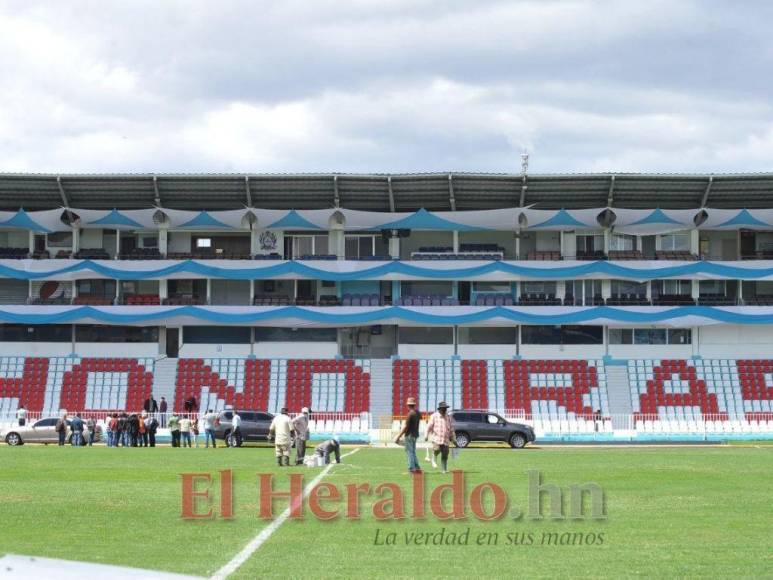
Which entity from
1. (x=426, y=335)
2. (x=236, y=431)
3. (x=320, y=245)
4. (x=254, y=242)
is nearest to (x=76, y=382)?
(x=254, y=242)

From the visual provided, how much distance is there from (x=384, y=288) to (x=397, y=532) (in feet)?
176

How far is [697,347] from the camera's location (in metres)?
66.1

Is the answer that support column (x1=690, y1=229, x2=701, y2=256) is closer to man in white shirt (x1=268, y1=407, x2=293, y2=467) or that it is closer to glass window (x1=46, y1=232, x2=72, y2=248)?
glass window (x1=46, y1=232, x2=72, y2=248)

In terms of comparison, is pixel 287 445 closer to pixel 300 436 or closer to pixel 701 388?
pixel 300 436

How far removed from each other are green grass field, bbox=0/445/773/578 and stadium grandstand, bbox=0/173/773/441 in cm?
3824

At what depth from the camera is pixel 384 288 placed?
225 ft

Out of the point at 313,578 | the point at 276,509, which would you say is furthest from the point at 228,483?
the point at 313,578

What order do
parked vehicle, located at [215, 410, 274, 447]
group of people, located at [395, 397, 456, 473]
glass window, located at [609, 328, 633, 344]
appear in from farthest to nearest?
1. glass window, located at [609, 328, 633, 344]
2. parked vehicle, located at [215, 410, 274, 447]
3. group of people, located at [395, 397, 456, 473]

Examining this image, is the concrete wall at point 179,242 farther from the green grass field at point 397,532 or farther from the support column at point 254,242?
the green grass field at point 397,532

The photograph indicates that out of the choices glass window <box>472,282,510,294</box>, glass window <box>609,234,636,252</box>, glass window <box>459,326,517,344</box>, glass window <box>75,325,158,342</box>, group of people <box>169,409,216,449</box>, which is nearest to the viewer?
group of people <box>169,409,216,449</box>

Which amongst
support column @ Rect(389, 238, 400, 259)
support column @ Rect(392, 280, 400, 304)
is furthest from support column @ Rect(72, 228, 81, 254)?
support column @ Rect(392, 280, 400, 304)

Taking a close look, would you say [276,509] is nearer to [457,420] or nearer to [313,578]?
[313,578]

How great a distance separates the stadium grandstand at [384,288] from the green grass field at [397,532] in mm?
38240

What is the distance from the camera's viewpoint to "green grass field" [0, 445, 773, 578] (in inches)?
483
